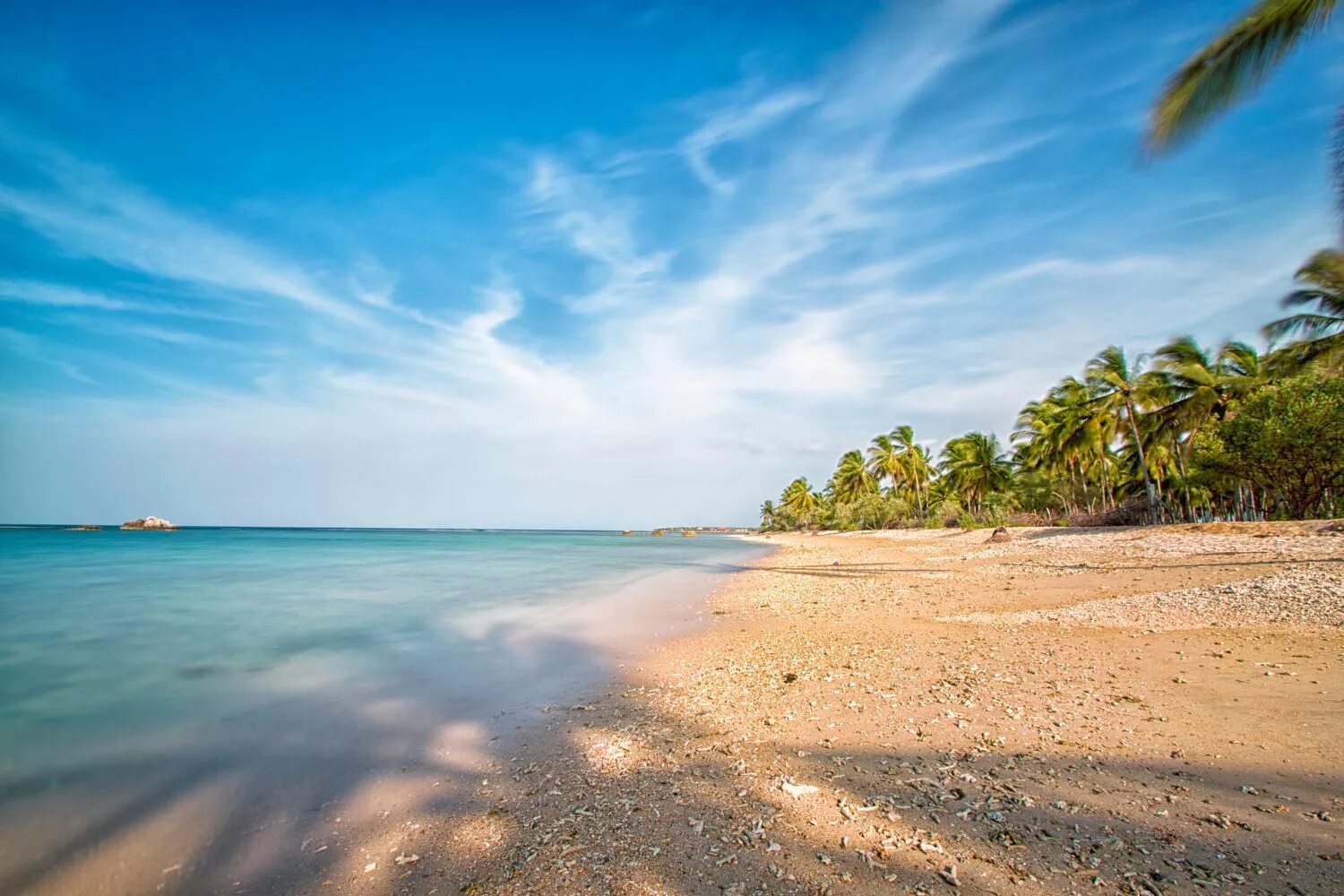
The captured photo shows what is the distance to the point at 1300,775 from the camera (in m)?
3.89

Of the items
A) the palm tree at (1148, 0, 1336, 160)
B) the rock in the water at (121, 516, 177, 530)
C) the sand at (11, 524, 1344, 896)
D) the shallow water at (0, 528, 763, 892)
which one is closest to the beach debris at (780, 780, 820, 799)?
the sand at (11, 524, 1344, 896)

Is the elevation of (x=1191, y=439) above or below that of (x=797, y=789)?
above

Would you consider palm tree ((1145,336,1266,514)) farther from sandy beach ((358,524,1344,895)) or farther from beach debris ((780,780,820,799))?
beach debris ((780,780,820,799))

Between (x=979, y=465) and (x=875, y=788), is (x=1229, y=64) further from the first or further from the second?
(x=979, y=465)

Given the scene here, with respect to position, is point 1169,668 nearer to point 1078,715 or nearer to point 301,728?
point 1078,715

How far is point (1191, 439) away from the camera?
3222cm

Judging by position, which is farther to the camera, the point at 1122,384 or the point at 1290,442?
the point at 1122,384

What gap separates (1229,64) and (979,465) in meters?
Answer: 59.1

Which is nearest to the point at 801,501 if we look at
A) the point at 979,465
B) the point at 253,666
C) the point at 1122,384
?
the point at 979,465

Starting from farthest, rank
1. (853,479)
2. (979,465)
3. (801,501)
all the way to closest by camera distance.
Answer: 1. (801,501)
2. (853,479)
3. (979,465)

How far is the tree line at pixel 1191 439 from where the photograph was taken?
77.0 feet

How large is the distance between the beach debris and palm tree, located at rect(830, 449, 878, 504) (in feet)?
262

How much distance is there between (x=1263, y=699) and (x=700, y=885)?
19.8 feet

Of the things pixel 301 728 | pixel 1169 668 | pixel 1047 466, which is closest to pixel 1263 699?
pixel 1169 668
